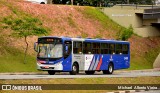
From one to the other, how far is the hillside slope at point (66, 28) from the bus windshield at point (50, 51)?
6.93m

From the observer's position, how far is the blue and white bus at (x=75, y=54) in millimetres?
35750

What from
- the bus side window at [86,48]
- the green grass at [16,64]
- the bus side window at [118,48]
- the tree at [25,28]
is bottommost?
the green grass at [16,64]

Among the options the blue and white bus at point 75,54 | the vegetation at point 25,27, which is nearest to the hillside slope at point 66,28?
the vegetation at point 25,27

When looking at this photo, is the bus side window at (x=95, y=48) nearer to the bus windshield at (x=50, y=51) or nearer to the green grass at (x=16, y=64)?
the bus windshield at (x=50, y=51)

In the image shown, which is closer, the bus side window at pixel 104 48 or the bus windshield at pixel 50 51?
the bus windshield at pixel 50 51

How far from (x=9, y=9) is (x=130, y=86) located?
26.8m

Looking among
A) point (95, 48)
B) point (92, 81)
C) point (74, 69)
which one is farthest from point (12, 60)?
point (92, 81)

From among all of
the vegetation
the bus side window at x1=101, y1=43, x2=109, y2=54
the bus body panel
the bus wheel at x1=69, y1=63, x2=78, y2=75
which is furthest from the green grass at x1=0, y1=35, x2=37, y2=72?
the bus side window at x1=101, y1=43, x2=109, y2=54

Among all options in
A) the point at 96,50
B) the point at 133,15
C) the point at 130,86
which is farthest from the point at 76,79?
the point at 133,15

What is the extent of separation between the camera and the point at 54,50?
118 feet

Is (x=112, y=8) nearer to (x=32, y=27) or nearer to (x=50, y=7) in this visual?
(x=50, y=7)

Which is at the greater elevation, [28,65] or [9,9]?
[9,9]

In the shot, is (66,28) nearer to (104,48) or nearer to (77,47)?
(104,48)

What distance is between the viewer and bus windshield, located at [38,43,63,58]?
117 feet
